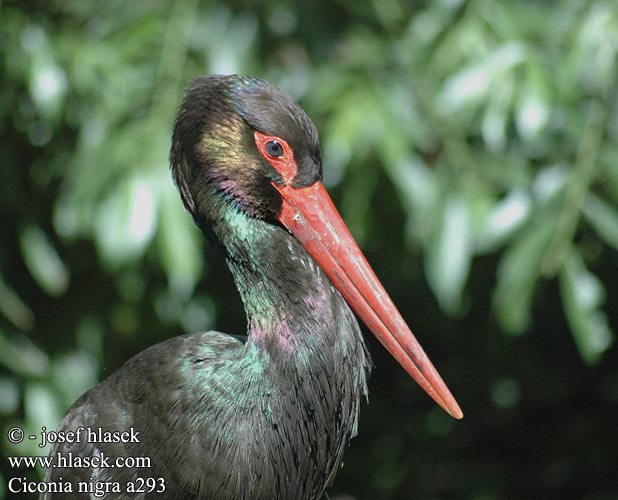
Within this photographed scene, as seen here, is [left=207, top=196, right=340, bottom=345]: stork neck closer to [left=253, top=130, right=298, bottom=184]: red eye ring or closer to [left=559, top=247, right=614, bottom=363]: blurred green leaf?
[left=253, top=130, right=298, bottom=184]: red eye ring

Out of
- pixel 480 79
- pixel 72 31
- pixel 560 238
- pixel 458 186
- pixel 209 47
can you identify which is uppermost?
pixel 72 31

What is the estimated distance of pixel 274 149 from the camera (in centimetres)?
189

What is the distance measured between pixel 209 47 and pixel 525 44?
81 cm

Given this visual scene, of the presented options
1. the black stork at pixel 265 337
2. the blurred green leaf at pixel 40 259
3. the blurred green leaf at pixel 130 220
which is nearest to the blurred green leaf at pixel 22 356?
the blurred green leaf at pixel 40 259

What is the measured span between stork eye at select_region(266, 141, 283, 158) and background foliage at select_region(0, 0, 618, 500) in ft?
1.99

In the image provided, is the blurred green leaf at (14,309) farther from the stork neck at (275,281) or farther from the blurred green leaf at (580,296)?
the blurred green leaf at (580,296)

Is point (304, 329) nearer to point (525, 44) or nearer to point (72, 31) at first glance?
point (525, 44)

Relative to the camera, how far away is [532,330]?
354cm

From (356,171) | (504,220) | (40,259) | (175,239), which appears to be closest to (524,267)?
(504,220)

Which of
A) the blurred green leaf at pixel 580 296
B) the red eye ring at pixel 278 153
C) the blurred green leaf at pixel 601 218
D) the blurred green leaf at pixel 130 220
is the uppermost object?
the blurred green leaf at pixel 130 220

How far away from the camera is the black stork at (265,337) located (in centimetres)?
188

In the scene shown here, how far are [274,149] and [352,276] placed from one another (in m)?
0.26

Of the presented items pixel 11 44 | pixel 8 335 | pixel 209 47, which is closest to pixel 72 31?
pixel 11 44

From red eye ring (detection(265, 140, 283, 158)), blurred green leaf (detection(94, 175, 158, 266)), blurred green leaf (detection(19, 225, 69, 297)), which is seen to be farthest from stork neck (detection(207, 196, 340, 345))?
blurred green leaf (detection(19, 225, 69, 297))
